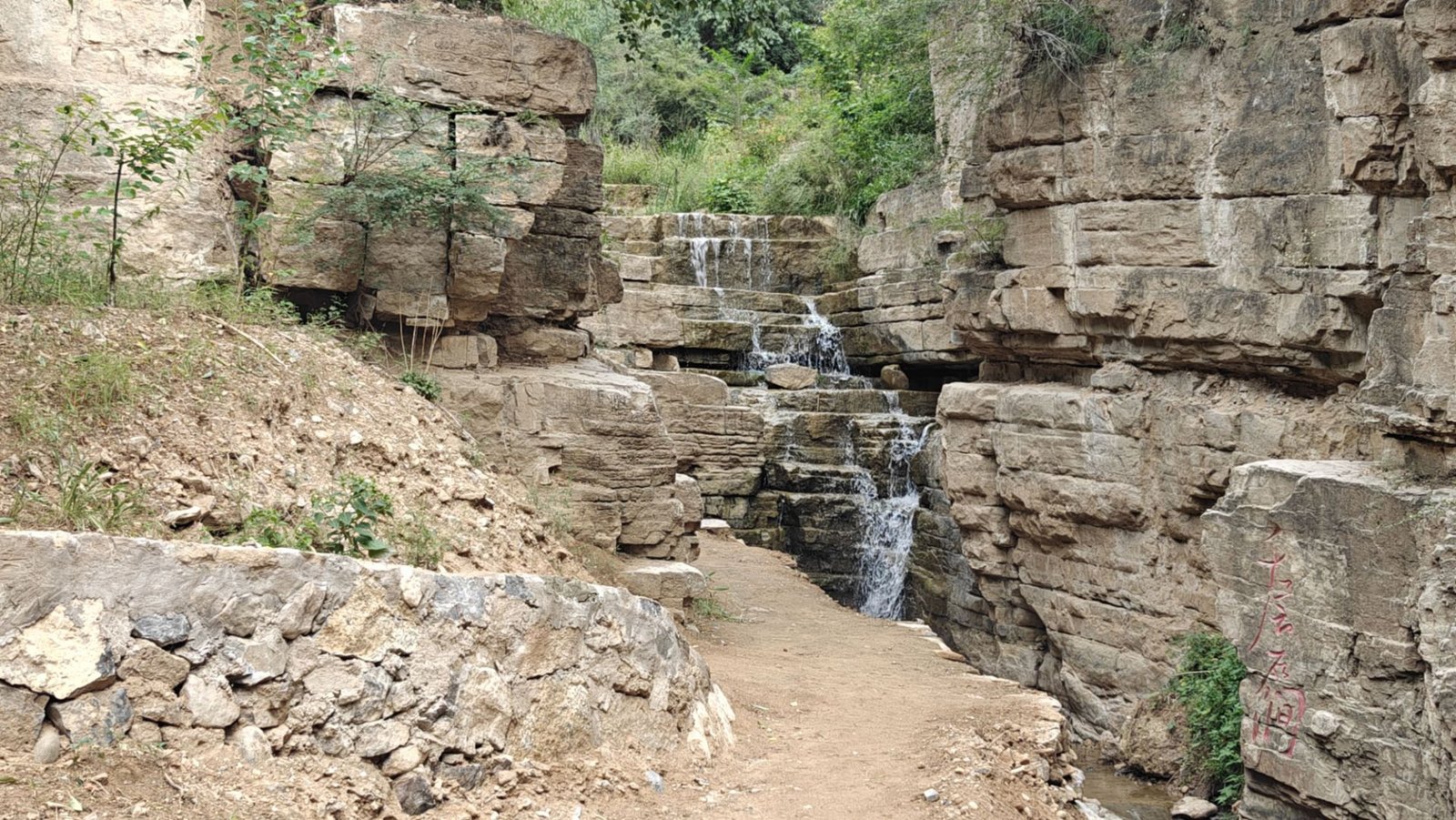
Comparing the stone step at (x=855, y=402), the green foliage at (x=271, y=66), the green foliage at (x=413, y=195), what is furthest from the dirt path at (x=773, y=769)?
the stone step at (x=855, y=402)

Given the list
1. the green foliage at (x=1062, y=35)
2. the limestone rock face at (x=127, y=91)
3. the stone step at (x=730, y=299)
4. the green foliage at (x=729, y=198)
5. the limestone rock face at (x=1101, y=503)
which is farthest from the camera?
the green foliage at (x=729, y=198)

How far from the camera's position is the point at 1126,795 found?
9.60 meters

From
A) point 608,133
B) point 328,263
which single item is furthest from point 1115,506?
point 608,133

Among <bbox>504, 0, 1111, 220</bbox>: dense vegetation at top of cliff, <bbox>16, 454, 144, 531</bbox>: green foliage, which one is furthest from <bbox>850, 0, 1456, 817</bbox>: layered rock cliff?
<bbox>16, 454, 144, 531</bbox>: green foliage

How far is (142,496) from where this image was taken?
5.08 meters

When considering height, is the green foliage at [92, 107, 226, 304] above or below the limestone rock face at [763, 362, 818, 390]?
above

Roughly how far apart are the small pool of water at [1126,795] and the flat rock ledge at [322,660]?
4.50 meters

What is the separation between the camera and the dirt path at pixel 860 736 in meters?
5.75

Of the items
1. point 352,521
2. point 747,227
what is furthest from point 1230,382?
point 747,227

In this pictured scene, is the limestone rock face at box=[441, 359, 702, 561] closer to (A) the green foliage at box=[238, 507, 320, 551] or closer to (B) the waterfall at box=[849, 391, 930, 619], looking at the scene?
(A) the green foliage at box=[238, 507, 320, 551]

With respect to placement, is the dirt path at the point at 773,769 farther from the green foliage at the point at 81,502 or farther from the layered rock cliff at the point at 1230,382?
the layered rock cliff at the point at 1230,382

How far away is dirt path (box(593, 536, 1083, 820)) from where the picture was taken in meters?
5.75

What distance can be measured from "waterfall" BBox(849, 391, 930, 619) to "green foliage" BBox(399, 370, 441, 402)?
8058 mm

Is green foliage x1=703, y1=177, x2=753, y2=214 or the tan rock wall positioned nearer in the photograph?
the tan rock wall
